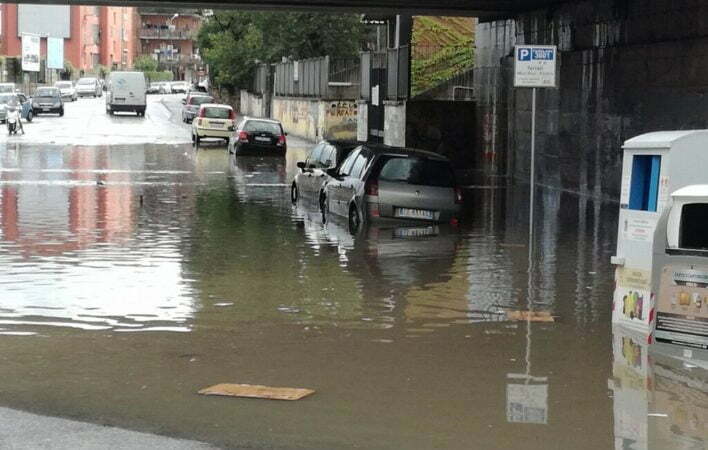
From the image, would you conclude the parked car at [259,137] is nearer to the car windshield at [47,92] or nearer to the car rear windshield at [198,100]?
the car rear windshield at [198,100]

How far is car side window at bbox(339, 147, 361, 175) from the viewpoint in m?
24.4

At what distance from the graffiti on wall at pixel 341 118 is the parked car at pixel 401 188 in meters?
34.3

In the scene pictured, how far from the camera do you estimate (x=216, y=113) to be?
56.8 metres

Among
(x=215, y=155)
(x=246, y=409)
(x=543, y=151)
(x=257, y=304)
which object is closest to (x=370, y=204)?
(x=257, y=304)

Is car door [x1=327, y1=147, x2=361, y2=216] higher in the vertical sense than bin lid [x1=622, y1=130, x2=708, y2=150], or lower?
lower

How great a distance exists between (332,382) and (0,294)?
17.7ft

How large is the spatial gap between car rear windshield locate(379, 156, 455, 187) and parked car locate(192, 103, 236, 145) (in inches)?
1280

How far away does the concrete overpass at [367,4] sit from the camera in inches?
1347

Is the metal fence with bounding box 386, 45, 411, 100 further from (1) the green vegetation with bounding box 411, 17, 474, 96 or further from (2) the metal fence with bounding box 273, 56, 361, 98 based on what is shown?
(2) the metal fence with bounding box 273, 56, 361, 98

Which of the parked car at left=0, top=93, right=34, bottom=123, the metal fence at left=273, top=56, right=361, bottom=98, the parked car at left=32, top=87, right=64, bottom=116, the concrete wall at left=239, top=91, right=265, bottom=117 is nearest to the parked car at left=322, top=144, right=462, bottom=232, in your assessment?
the metal fence at left=273, top=56, right=361, bottom=98

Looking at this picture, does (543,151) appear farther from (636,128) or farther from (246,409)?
(246,409)

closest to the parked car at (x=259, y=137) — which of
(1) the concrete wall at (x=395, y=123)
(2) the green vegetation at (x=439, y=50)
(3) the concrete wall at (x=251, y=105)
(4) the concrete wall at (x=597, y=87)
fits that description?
(1) the concrete wall at (x=395, y=123)

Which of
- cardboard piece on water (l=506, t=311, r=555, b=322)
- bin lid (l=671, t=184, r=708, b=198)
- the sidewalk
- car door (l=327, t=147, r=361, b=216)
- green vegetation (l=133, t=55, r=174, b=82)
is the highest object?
green vegetation (l=133, t=55, r=174, b=82)

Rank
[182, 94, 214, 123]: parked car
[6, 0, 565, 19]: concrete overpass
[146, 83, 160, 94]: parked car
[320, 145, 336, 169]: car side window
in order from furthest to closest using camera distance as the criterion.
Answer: [146, 83, 160, 94]: parked car → [182, 94, 214, 123]: parked car → [6, 0, 565, 19]: concrete overpass → [320, 145, 336, 169]: car side window
